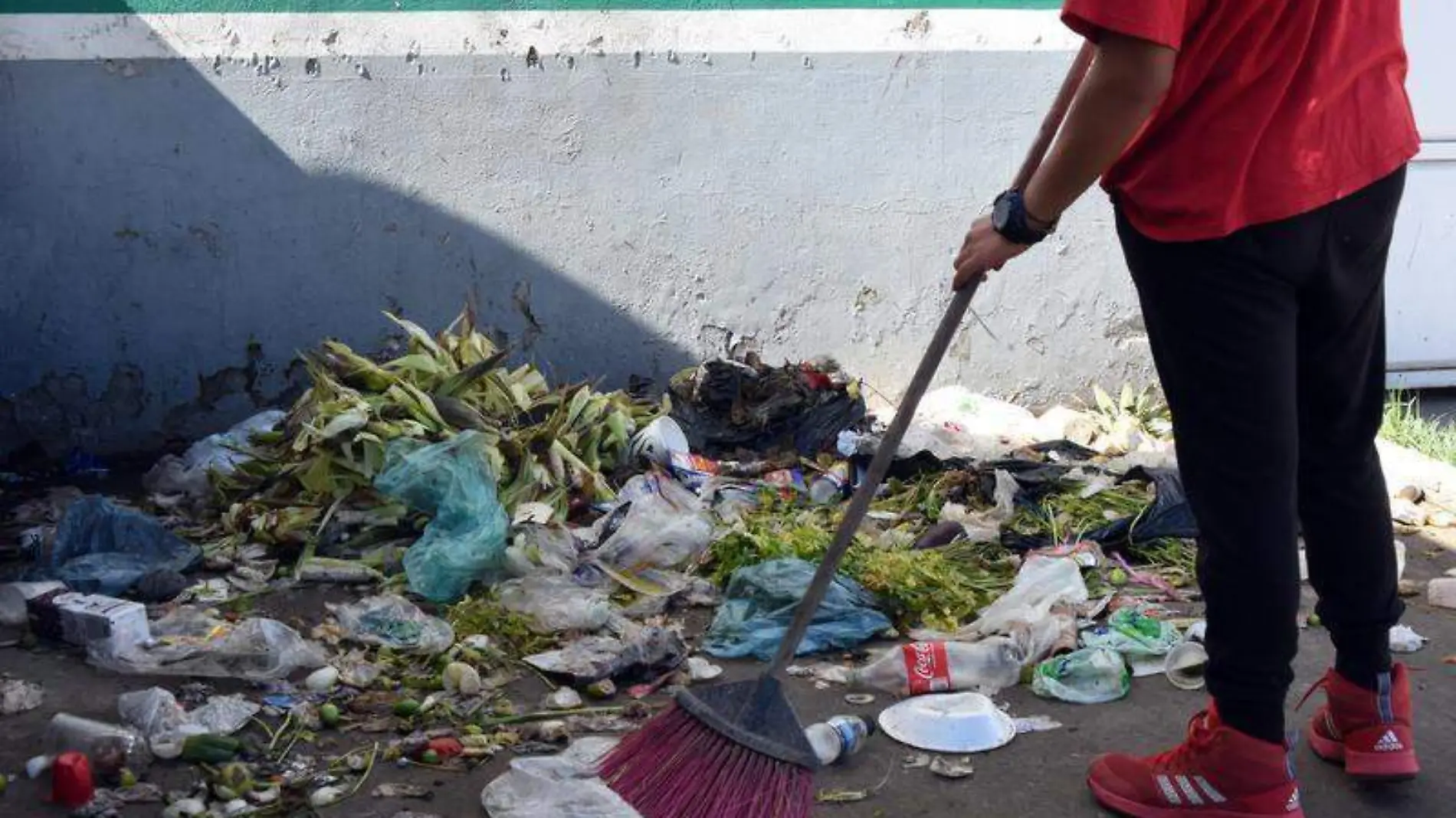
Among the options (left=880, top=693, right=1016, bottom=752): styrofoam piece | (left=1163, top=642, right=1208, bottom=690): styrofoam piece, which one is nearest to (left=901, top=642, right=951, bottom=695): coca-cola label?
(left=880, top=693, right=1016, bottom=752): styrofoam piece

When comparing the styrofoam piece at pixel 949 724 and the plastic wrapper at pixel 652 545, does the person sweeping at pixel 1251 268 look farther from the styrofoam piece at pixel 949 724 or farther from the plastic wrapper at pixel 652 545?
the plastic wrapper at pixel 652 545

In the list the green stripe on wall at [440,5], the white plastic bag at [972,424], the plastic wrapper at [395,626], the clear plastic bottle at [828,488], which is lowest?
the plastic wrapper at [395,626]

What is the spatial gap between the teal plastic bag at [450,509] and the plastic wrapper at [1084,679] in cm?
169

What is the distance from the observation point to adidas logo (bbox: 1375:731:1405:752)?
131 inches

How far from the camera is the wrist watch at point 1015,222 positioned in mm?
2896

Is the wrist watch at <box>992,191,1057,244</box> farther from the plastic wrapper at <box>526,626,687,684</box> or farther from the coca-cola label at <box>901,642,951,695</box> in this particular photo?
the plastic wrapper at <box>526,626,687,684</box>

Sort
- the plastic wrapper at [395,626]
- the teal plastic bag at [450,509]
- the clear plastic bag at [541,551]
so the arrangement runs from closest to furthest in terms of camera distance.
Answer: the plastic wrapper at [395,626], the teal plastic bag at [450,509], the clear plastic bag at [541,551]

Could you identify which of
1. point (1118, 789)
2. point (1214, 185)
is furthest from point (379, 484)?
point (1214, 185)

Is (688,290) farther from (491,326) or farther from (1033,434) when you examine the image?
(1033,434)

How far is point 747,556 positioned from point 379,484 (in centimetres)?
120

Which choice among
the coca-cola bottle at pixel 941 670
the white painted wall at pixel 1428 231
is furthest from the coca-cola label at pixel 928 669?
the white painted wall at pixel 1428 231

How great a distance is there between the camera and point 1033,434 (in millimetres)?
6543

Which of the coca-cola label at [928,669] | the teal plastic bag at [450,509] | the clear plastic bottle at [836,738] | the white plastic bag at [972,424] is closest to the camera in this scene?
the clear plastic bottle at [836,738]

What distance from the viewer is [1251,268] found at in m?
2.84
